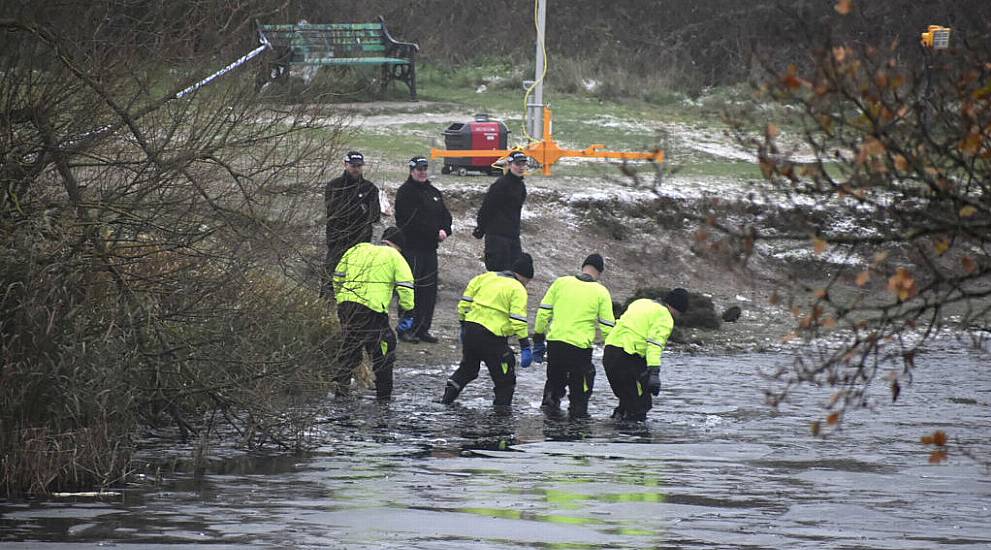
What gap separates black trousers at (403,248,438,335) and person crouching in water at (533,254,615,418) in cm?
284

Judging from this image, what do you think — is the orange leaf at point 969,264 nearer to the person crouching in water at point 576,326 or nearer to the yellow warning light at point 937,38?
the yellow warning light at point 937,38

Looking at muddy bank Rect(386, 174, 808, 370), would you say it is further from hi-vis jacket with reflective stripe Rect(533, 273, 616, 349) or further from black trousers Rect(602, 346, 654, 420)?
black trousers Rect(602, 346, 654, 420)

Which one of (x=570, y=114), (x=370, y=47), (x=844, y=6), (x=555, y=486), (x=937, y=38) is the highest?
(x=370, y=47)

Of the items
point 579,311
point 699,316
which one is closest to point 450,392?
point 579,311

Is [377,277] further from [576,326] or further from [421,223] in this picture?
[421,223]

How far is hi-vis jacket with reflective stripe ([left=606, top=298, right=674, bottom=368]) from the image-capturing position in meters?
14.4

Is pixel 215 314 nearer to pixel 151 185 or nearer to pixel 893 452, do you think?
pixel 151 185

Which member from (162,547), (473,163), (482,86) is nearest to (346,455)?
(162,547)

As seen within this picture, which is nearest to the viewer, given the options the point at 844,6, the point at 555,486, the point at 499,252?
the point at 844,6

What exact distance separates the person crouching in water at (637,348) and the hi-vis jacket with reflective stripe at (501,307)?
2.97ft

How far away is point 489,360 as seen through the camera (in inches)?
586

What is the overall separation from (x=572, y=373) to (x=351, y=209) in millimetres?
2877

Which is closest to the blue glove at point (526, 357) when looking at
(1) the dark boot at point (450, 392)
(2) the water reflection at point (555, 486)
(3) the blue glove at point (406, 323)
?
(2) the water reflection at point (555, 486)

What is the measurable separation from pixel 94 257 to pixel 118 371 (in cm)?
87
